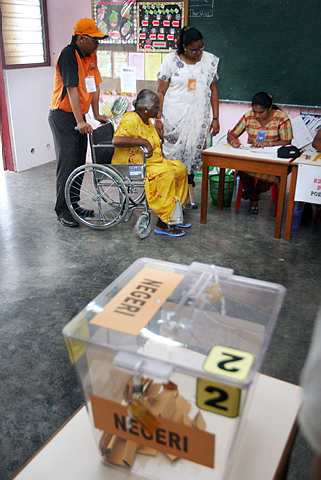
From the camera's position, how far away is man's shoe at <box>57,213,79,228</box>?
13.0 ft

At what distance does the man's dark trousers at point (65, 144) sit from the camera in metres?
3.67

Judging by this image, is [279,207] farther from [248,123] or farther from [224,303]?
[224,303]

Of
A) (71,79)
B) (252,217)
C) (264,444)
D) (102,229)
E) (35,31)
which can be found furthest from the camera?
(35,31)

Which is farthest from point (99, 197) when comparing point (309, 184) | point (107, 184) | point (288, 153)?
point (309, 184)

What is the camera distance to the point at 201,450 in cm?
75

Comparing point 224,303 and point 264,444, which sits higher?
point 224,303

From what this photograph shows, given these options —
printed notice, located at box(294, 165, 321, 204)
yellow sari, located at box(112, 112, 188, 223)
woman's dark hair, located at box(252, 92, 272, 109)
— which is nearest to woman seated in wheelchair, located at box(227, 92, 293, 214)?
woman's dark hair, located at box(252, 92, 272, 109)

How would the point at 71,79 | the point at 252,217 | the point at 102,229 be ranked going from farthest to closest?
1. the point at 252,217
2. the point at 102,229
3. the point at 71,79

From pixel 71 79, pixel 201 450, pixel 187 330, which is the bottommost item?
pixel 201 450

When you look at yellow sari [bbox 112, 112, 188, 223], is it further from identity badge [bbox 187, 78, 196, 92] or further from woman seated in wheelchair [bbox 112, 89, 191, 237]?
identity badge [bbox 187, 78, 196, 92]

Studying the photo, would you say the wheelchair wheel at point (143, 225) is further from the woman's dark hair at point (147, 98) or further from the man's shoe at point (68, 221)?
the woman's dark hair at point (147, 98)

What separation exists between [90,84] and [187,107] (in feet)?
2.71

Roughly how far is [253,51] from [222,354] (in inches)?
169

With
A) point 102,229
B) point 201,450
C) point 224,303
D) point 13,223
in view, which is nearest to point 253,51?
point 102,229
